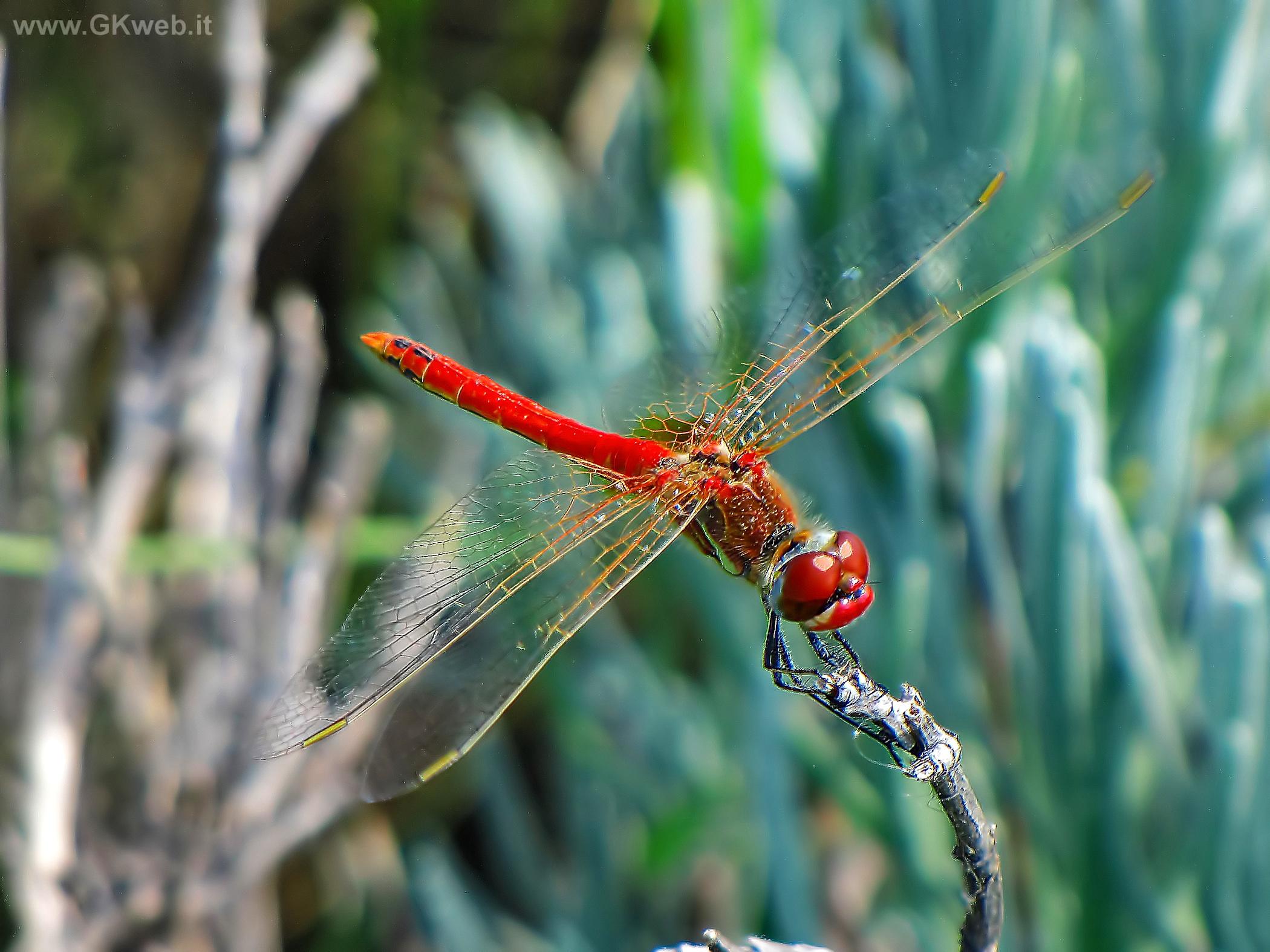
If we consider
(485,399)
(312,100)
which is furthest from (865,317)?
(312,100)

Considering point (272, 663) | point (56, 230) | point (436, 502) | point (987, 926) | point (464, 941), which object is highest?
point (56, 230)

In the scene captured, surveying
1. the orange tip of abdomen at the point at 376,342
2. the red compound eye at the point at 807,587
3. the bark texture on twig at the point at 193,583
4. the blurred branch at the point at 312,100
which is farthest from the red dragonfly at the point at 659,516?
the blurred branch at the point at 312,100

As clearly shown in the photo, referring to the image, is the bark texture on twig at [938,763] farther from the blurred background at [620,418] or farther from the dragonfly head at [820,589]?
the blurred background at [620,418]

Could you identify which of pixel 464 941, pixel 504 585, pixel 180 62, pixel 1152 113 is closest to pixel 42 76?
pixel 180 62

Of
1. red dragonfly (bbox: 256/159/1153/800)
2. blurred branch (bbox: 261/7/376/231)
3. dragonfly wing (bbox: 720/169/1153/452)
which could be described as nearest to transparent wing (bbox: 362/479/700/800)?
red dragonfly (bbox: 256/159/1153/800)

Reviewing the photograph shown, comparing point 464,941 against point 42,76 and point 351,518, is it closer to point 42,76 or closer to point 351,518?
point 351,518

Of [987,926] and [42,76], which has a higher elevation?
[42,76]

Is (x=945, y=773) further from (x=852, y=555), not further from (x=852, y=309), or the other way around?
(x=852, y=309)
